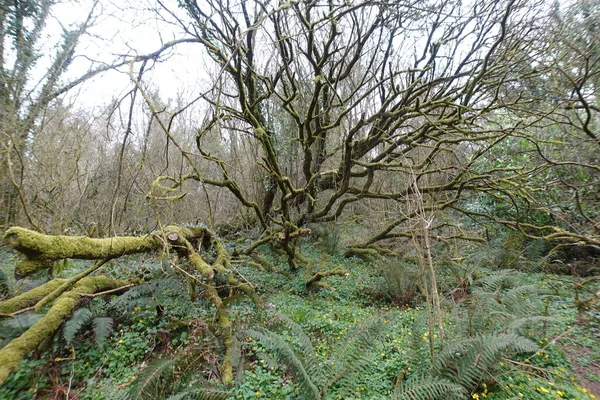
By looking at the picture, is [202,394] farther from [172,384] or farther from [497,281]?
[497,281]

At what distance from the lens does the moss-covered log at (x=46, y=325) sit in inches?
86.5

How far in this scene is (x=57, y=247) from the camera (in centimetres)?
218

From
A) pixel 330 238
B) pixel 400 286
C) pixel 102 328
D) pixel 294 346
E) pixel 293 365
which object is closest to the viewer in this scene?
pixel 293 365

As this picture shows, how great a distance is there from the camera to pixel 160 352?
10.0ft

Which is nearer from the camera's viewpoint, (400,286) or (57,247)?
(57,247)

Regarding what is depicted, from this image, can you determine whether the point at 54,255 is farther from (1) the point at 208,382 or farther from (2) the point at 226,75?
(2) the point at 226,75

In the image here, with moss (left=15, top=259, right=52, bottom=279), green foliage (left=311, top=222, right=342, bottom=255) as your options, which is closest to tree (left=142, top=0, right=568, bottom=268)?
green foliage (left=311, top=222, right=342, bottom=255)

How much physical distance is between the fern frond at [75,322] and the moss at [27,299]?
0.43 meters

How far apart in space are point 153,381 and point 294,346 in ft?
4.75

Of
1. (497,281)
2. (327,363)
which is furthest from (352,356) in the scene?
(497,281)

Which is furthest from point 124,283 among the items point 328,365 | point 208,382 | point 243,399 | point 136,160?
point 136,160

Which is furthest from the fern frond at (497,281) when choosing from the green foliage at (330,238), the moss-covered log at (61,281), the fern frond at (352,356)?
the green foliage at (330,238)

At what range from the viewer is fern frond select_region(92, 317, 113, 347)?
2.84m

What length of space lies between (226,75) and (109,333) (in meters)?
4.99
